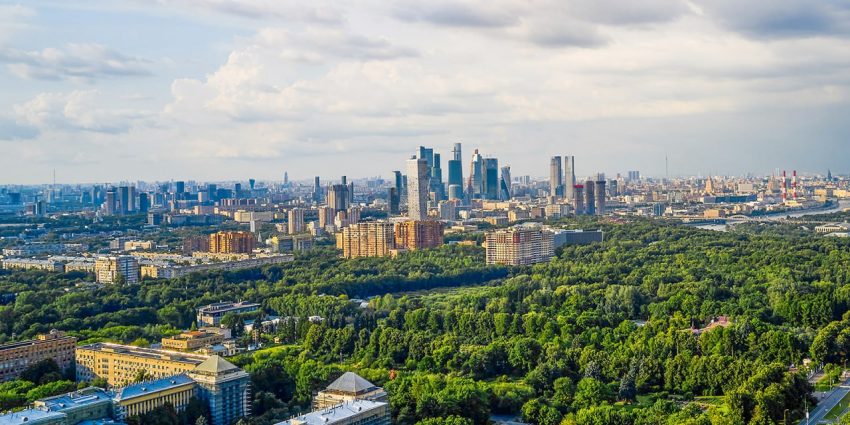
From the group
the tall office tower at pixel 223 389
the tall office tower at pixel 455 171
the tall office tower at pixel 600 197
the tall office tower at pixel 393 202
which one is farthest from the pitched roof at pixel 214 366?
the tall office tower at pixel 455 171

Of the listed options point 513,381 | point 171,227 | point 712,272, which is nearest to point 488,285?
point 712,272

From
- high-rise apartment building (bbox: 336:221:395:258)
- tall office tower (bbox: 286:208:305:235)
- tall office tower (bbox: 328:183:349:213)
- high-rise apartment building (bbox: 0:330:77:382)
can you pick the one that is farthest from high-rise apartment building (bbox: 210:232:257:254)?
high-rise apartment building (bbox: 0:330:77:382)

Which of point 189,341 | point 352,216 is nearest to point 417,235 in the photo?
point 352,216

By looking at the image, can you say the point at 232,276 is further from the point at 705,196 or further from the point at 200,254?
the point at 705,196

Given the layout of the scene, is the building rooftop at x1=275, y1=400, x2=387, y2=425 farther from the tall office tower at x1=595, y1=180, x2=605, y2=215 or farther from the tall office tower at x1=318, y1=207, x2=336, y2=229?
the tall office tower at x1=595, y1=180, x2=605, y2=215

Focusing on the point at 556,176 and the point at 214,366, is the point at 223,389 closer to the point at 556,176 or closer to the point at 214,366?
the point at 214,366

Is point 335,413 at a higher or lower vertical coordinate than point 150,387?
lower
